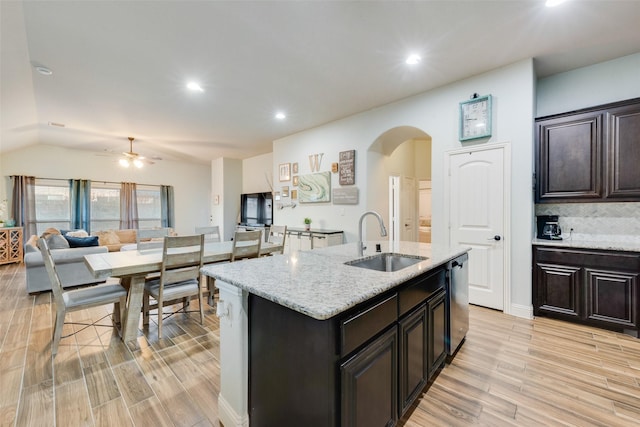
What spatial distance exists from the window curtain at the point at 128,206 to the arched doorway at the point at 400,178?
6782 mm

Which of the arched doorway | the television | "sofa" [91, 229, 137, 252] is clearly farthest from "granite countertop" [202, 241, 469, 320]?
"sofa" [91, 229, 137, 252]

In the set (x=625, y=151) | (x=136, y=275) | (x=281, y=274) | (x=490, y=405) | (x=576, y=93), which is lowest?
(x=490, y=405)

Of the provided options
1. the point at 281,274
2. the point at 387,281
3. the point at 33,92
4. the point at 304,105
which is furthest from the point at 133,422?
the point at 33,92

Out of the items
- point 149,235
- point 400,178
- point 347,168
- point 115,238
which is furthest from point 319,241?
point 115,238

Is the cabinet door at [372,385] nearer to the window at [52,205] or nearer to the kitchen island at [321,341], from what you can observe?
the kitchen island at [321,341]

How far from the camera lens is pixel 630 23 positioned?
242cm

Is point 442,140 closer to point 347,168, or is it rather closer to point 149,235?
point 347,168

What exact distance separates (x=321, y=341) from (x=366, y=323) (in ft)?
0.77

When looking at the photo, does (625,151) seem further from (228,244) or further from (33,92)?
(33,92)

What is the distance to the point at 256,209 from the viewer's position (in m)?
7.30

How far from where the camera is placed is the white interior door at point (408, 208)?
5973mm

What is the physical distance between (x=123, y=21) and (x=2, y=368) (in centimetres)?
294

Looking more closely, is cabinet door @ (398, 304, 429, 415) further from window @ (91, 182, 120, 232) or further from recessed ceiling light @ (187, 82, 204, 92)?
window @ (91, 182, 120, 232)

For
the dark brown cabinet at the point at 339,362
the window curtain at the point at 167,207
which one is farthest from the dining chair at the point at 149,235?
the window curtain at the point at 167,207
